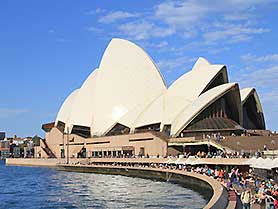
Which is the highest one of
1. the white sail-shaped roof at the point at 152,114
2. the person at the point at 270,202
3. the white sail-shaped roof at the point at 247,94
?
the white sail-shaped roof at the point at 247,94

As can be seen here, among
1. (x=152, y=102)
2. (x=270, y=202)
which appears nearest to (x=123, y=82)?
(x=152, y=102)

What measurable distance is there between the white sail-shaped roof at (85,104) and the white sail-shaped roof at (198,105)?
2159 cm

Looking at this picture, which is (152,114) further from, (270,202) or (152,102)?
(270,202)

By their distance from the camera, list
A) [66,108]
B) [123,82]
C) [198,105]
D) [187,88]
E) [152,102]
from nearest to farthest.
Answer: [198,105] → [187,88] → [152,102] → [123,82] → [66,108]

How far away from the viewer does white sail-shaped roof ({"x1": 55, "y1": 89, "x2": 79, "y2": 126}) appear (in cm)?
8950

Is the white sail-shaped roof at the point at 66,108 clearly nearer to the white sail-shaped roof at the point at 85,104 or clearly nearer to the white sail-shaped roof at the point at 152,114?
the white sail-shaped roof at the point at 85,104

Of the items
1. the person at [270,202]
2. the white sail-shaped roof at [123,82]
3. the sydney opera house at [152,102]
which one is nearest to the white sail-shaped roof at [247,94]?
the sydney opera house at [152,102]

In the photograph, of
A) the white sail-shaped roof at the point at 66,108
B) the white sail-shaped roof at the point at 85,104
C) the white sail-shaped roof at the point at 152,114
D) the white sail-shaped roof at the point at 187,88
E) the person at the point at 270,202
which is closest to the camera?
the person at the point at 270,202

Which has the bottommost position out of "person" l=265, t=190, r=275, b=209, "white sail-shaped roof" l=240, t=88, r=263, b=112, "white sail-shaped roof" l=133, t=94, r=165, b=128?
"person" l=265, t=190, r=275, b=209

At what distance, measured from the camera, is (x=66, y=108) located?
3588 inches

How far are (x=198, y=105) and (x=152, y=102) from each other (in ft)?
36.9

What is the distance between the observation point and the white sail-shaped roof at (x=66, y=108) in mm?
89500

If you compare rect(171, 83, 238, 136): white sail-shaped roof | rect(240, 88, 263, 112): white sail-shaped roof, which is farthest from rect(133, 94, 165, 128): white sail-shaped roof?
rect(240, 88, 263, 112): white sail-shaped roof

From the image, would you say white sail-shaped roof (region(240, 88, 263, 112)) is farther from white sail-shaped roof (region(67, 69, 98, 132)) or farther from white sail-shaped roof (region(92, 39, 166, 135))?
white sail-shaped roof (region(67, 69, 98, 132))
